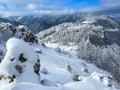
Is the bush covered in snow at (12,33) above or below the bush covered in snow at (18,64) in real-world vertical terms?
below

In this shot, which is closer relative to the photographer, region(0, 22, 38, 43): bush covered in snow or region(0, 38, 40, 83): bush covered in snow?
region(0, 38, 40, 83): bush covered in snow

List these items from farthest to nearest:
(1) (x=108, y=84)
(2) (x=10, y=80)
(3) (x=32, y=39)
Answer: (3) (x=32, y=39)
(1) (x=108, y=84)
(2) (x=10, y=80)

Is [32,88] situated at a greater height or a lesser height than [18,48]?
lesser

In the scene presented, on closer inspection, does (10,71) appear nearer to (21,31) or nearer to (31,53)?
(31,53)

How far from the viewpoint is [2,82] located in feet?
56.0

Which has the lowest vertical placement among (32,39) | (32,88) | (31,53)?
(32,39)

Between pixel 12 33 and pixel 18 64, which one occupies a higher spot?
pixel 18 64

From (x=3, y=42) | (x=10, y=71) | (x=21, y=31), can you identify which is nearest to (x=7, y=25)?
(x=21, y=31)

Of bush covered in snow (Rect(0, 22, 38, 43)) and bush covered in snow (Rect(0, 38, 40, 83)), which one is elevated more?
bush covered in snow (Rect(0, 38, 40, 83))

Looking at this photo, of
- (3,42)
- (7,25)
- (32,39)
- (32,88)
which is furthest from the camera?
(32,39)

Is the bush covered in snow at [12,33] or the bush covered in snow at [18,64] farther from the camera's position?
the bush covered in snow at [12,33]

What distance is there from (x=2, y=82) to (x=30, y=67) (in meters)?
1.81

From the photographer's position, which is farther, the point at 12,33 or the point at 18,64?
the point at 12,33

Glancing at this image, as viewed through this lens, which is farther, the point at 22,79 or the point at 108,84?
the point at 108,84
